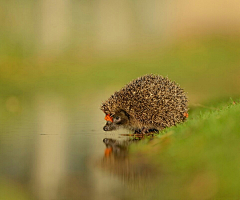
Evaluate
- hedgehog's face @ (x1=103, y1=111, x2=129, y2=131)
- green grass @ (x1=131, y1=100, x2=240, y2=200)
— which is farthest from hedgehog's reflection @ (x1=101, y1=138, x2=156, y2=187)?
hedgehog's face @ (x1=103, y1=111, x2=129, y2=131)

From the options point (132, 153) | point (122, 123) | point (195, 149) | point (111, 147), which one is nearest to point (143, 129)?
point (122, 123)

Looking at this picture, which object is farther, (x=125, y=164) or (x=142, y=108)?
(x=142, y=108)

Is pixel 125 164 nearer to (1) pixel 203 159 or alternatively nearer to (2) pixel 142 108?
(1) pixel 203 159

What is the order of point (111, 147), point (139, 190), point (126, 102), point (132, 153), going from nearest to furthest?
point (139, 190)
point (132, 153)
point (111, 147)
point (126, 102)

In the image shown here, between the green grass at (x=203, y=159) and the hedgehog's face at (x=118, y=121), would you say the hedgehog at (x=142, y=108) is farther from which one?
the green grass at (x=203, y=159)

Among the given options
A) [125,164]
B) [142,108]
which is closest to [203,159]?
[125,164]

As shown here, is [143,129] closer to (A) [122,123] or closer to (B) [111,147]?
(A) [122,123]
